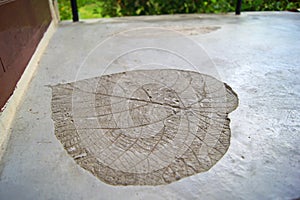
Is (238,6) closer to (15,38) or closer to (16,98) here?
(15,38)

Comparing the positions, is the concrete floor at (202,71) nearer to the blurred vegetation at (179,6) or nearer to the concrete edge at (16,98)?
the concrete edge at (16,98)

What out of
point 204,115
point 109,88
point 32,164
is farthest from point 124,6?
point 32,164

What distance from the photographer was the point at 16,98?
1864 millimetres

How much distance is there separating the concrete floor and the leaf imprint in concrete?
66mm

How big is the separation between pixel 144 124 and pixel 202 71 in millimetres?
959

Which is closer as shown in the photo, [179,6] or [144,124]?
[144,124]

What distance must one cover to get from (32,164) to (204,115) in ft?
3.62

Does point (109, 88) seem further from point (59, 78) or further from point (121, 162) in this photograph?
point (121, 162)

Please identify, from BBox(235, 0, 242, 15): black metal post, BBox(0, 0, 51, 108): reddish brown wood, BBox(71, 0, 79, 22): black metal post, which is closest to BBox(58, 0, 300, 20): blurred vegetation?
BBox(235, 0, 242, 15): black metal post

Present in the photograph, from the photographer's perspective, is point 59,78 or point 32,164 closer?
point 32,164

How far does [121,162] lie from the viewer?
1346mm

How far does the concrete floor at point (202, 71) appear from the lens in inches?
47.4

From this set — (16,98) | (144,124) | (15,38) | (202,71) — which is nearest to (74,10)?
(15,38)

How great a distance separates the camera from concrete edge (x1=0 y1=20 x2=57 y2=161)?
153 centimetres
